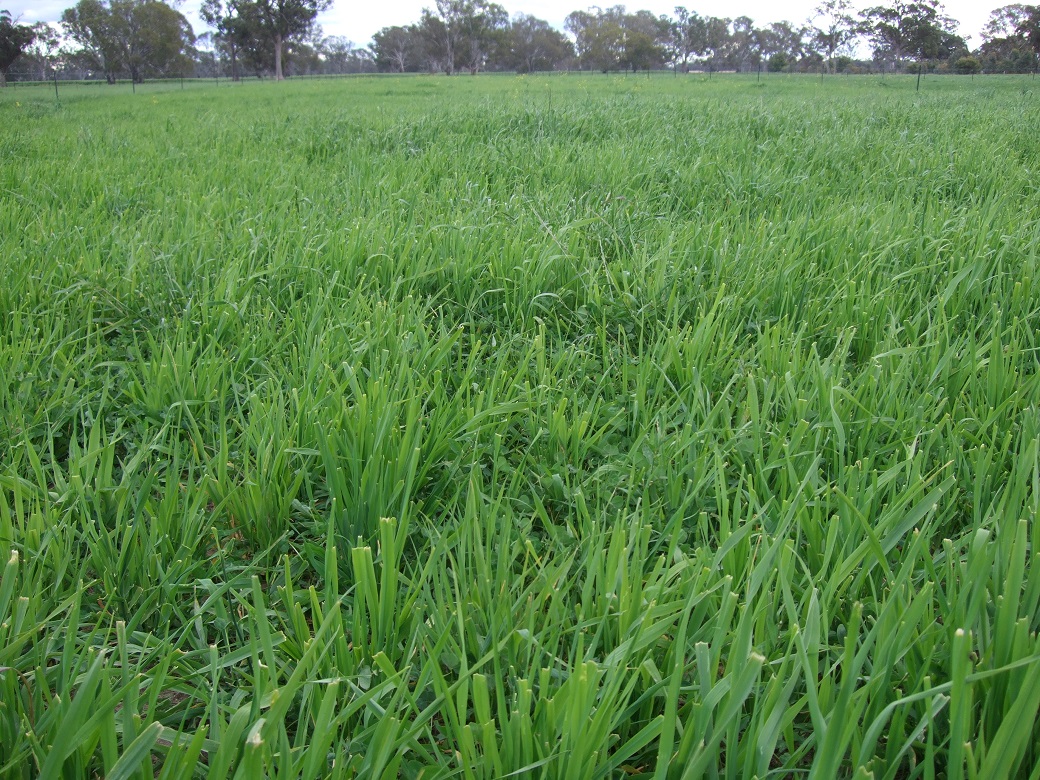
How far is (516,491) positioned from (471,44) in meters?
90.5

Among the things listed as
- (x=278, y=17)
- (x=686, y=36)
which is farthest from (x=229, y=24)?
(x=686, y=36)

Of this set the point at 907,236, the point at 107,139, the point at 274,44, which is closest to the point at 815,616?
the point at 907,236

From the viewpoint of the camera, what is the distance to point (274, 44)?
55.7 meters

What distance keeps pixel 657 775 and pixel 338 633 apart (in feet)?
1.62

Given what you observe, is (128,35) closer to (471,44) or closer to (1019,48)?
(471,44)

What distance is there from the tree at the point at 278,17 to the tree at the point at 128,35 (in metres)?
8.00

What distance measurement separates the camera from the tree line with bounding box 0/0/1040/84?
47312 millimetres

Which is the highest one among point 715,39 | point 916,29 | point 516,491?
point 715,39

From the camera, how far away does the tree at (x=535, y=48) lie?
88.9 meters

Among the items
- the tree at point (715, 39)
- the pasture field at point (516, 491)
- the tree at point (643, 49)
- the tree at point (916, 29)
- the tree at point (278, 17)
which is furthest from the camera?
the tree at point (715, 39)

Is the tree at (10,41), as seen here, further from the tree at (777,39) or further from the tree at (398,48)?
the tree at (777,39)

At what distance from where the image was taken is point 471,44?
267ft

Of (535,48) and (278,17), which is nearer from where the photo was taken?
(278,17)

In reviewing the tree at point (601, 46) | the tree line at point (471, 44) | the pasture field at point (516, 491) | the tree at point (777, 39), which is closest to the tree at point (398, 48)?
the tree line at point (471, 44)
